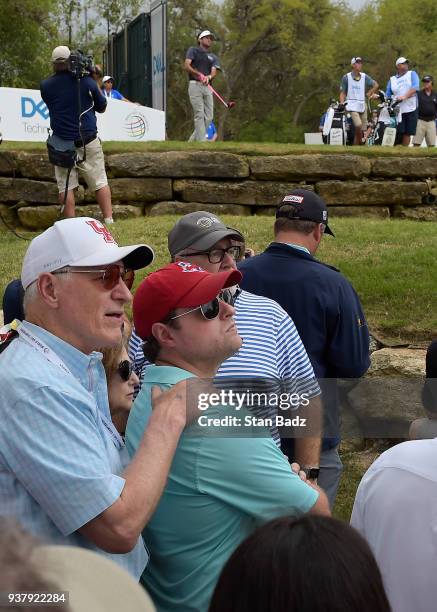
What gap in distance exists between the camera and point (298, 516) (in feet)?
5.16

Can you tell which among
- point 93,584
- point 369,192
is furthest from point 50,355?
point 369,192

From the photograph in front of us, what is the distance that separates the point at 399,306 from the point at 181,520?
216 inches

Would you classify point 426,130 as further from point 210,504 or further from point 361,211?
point 210,504

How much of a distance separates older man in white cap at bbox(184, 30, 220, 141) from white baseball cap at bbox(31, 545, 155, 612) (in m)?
13.2

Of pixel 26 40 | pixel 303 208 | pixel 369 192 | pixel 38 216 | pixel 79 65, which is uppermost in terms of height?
pixel 26 40

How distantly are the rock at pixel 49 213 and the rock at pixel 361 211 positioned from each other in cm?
275

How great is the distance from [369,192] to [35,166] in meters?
4.69

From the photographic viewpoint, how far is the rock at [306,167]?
12.0 m

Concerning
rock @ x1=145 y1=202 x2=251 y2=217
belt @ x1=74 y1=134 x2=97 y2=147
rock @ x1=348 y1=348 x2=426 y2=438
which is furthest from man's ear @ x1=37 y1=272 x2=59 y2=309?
rock @ x1=145 y1=202 x2=251 y2=217

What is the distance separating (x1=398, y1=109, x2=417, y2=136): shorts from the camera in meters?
16.6

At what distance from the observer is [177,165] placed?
11922 mm

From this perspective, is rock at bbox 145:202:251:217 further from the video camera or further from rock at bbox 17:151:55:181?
the video camera

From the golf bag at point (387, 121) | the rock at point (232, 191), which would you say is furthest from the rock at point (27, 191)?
the golf bag at point (387, 121)

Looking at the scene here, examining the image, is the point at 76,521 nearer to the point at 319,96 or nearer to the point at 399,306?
the point at 399,306
